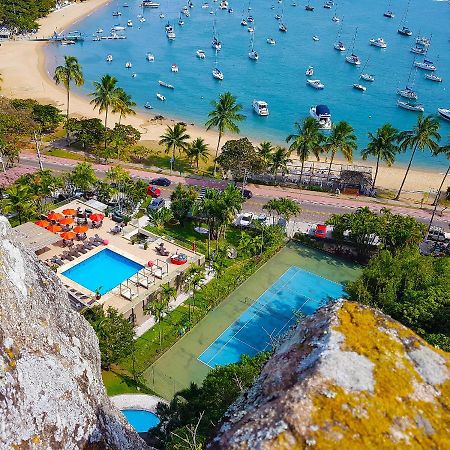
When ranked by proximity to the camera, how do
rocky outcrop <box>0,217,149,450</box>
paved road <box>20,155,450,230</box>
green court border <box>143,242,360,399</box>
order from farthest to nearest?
paved road <box>20,155,450,230</box> → green court border <box>143,242,360,399</box> → rocky outcrop <box>0,217,149,450</box>

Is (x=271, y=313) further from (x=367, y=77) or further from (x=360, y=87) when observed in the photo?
(x=367, y=77)

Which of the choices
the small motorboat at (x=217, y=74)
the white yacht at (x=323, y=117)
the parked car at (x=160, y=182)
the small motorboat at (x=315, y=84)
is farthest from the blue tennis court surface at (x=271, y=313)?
the small motorboat at (x=217, y=74)

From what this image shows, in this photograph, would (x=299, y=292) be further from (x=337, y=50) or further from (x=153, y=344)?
(x=337, y=50)

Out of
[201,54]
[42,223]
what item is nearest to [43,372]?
[42,223]

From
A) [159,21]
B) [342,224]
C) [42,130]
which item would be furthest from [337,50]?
[342,224]

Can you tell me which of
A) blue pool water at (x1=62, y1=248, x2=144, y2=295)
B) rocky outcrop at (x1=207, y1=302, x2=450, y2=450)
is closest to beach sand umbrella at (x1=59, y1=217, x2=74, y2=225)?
blue pool water at (x1=62, y1=248, x2=144, y2=295)

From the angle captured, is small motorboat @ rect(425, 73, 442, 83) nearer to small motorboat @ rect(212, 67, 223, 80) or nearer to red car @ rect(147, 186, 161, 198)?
small motorboat @ rect(212, 67, 223, 80)

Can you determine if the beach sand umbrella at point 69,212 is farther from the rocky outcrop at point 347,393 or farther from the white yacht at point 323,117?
the white yacht at point 323,117
